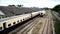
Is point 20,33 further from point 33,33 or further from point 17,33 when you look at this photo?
point 33,33

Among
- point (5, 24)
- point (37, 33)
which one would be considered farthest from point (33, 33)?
point (5, 24)

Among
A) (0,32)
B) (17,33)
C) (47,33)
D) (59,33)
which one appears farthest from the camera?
(59,33)

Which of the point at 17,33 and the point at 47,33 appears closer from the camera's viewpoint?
the point at 17,33

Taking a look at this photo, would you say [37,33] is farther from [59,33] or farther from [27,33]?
[59,33]

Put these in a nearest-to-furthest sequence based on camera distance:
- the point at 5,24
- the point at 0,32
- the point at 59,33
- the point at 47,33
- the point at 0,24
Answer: the point at 0,32 → the point at 0,24 → the point at 5,24 → the point at 47,33 → the point at 59,33

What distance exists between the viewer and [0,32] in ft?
46.7

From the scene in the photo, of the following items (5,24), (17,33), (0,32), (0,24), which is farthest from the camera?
(17,33)

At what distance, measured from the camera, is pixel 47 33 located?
19.5 metres

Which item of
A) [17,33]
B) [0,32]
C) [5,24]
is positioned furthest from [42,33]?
[0,32]

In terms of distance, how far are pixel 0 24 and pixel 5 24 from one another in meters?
1.57

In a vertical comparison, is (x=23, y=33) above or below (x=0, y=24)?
below

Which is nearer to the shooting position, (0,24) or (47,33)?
(0,24)

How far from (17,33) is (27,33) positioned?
144 centimetres

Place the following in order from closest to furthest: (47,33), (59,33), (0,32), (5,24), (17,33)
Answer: (0,32), (5,24), (17,33), (47,33), (59,33)
